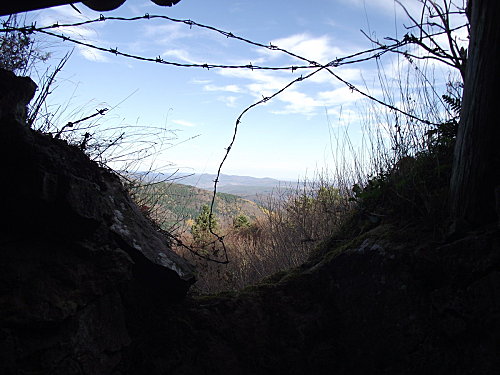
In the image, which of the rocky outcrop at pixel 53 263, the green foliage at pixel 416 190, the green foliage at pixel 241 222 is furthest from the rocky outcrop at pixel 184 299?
the green foliage at pixel 241 222

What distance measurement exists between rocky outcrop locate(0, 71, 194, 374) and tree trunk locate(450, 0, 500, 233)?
1864 millimetres

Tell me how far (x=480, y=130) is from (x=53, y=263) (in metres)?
2.21

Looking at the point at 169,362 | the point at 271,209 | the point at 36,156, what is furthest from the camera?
the point at 271,209

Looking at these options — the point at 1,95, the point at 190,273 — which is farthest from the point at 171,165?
the point at 1,95

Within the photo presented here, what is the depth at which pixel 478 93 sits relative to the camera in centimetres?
189

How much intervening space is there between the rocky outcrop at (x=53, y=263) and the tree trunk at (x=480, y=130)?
6.11 feet

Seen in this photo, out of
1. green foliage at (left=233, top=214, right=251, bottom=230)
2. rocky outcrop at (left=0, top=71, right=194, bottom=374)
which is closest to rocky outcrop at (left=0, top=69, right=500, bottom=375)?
rocky outcrop at (left=0, top=71, right=194, bottom=374)

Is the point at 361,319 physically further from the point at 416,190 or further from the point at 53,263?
the point at 53,263

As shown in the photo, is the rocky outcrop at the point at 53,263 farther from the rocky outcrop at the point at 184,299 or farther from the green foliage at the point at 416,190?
the green foliage at the point at 416,190

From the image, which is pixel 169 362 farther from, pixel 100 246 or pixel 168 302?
pixel 100 246

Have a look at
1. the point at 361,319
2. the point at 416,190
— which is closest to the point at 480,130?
the point at 416,190

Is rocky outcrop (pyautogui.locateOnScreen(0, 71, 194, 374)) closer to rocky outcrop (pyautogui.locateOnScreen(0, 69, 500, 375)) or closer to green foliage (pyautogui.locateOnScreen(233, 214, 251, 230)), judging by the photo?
rocky outcrop (pyautogui.locateOnScreen(0, 69, 500, 375))

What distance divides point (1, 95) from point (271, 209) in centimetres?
891

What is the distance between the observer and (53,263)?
1.76 m
